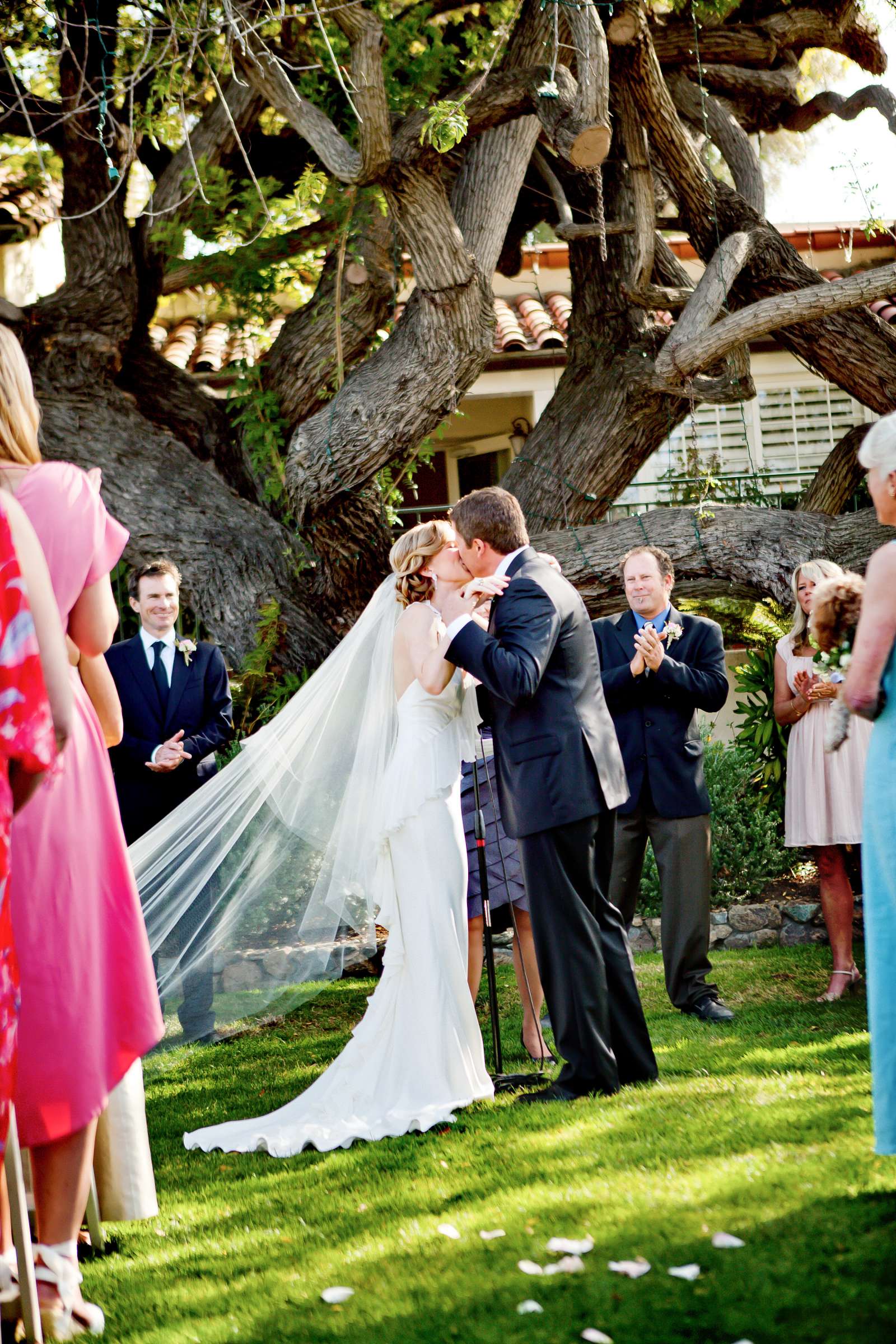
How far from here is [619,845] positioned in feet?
20.6

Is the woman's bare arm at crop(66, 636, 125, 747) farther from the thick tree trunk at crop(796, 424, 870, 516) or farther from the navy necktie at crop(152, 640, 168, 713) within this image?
the thick tree trunk at crop(796, 424, 870, 516)

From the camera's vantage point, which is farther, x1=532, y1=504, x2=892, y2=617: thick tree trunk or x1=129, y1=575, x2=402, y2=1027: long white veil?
x1=532, y1=504, x2=892, y2=617: thick tree trunk

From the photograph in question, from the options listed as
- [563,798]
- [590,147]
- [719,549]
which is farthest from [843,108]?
[563,798]

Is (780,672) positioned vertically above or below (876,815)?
above

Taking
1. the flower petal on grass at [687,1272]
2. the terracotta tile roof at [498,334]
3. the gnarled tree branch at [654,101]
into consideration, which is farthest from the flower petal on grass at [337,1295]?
the terracotta tile roof at [498,334]

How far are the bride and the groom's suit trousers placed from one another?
42cm

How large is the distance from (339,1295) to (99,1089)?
0.79 meters

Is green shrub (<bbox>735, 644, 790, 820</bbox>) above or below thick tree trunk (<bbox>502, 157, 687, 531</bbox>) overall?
below

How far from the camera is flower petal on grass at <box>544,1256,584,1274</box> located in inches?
124

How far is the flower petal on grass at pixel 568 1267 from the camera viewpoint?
3.16 meters

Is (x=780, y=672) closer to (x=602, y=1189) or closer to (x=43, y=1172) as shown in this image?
(x=602, y=1189)

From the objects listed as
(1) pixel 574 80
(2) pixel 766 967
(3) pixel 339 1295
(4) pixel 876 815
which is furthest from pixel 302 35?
(3) pixel 339 1295

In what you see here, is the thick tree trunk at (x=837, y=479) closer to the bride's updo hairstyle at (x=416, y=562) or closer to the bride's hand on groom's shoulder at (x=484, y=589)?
the bride's updo hairstyle at (x=416, y=562)

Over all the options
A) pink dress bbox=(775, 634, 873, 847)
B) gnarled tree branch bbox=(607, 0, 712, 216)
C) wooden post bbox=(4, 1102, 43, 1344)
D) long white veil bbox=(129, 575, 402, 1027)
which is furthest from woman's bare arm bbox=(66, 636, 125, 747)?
gnarled tree branch bbox=(607, 0, 712, 216)
